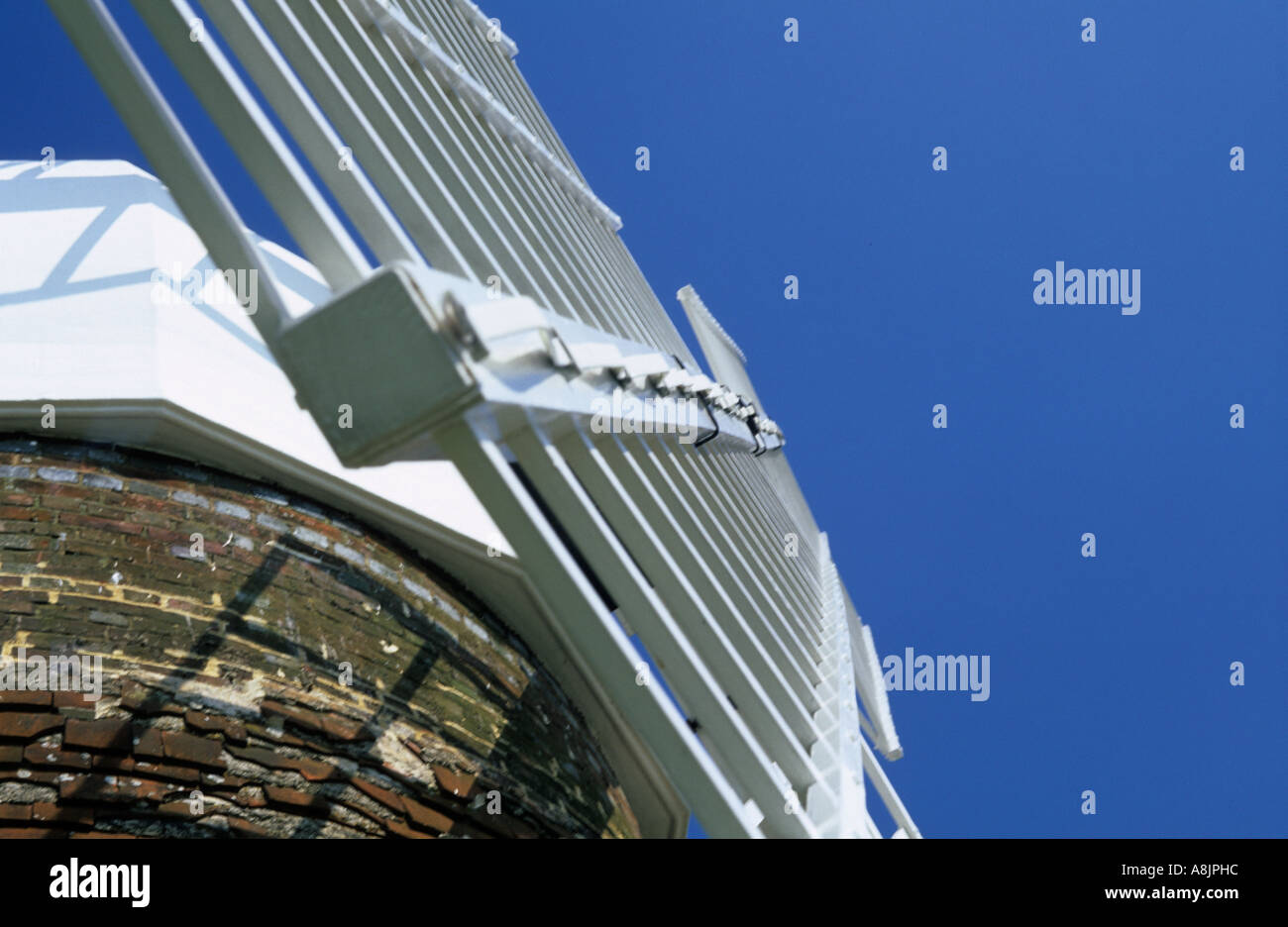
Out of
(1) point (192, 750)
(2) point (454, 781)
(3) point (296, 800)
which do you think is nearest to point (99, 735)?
(1) point (192, 750)

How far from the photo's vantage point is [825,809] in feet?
10.5

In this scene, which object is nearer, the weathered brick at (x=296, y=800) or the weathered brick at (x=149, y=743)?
the weathered brick at (x=149, y=743)

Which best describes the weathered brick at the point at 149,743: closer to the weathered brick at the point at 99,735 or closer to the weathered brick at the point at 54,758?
the weathered brick at the point at 99,735

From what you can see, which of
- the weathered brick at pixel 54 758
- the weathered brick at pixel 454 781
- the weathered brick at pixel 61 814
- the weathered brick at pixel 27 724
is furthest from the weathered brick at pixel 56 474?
the weathered brick at pixel 454 781

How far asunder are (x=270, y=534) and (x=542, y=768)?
1.41 m

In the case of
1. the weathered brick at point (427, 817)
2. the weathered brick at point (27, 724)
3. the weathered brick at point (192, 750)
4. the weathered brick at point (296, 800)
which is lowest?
the weathered brick at point (427, 817)

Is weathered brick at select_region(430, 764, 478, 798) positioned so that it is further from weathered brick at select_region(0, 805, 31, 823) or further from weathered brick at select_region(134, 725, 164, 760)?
weathered brick at select_region(0, 805, 31, 823)

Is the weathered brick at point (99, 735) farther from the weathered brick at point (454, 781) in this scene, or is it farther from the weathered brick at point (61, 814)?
the weathered brick at point (454, 781)

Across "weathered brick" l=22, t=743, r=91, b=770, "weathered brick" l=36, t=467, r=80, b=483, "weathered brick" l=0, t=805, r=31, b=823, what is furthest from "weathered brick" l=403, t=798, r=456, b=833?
"weathered brick" l=36, t=467, r=80, b=483

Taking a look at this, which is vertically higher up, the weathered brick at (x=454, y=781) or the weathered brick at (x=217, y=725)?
the weathered brick at (x=217, y=725)

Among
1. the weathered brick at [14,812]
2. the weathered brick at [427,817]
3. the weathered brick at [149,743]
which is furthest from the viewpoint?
the weathered brick at [427,817]

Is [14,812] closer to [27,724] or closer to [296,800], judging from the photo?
[27,724]

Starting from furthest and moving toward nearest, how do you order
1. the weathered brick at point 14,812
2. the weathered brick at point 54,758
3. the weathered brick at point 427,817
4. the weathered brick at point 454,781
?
the weathered brick at point 454,781 < the weathered brick at point 427,817 < the weathered brick at point 54,758 < the weathered brick at point 14,812
